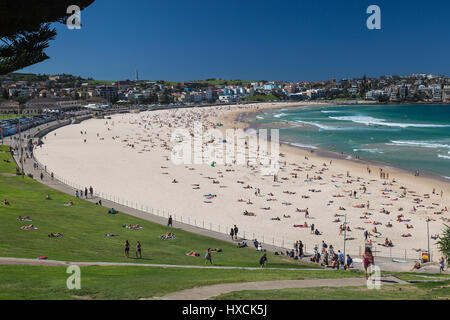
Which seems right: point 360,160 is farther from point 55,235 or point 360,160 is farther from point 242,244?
point 55,235

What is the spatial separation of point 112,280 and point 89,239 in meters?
6.46

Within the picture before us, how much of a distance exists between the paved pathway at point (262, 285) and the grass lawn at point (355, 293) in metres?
0.39

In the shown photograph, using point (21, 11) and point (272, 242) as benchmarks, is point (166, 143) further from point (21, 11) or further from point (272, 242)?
point (21, 11)

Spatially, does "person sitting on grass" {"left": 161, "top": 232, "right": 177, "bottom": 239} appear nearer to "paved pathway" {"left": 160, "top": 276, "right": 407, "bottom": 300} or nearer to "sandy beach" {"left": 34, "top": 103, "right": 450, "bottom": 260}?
"sandy beach" {"left": 34, "top": 103, "right": 450, "bottom": 260}

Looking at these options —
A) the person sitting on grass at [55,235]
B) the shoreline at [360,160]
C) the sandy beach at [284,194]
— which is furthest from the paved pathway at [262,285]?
the shoreline at [360,160]

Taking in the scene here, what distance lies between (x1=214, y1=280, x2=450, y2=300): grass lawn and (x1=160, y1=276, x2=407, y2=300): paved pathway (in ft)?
1.26

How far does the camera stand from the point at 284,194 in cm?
2795

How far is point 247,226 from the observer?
21188 millimetres

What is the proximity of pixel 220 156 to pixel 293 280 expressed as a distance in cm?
3300

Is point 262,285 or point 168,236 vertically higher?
point 262,285

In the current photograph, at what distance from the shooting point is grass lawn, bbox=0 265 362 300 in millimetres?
8047

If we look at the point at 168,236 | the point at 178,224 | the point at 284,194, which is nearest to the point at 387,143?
the point at 284,194

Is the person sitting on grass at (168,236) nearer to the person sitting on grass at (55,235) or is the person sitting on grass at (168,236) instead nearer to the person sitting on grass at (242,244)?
the person sitting on grass at (242,244)
